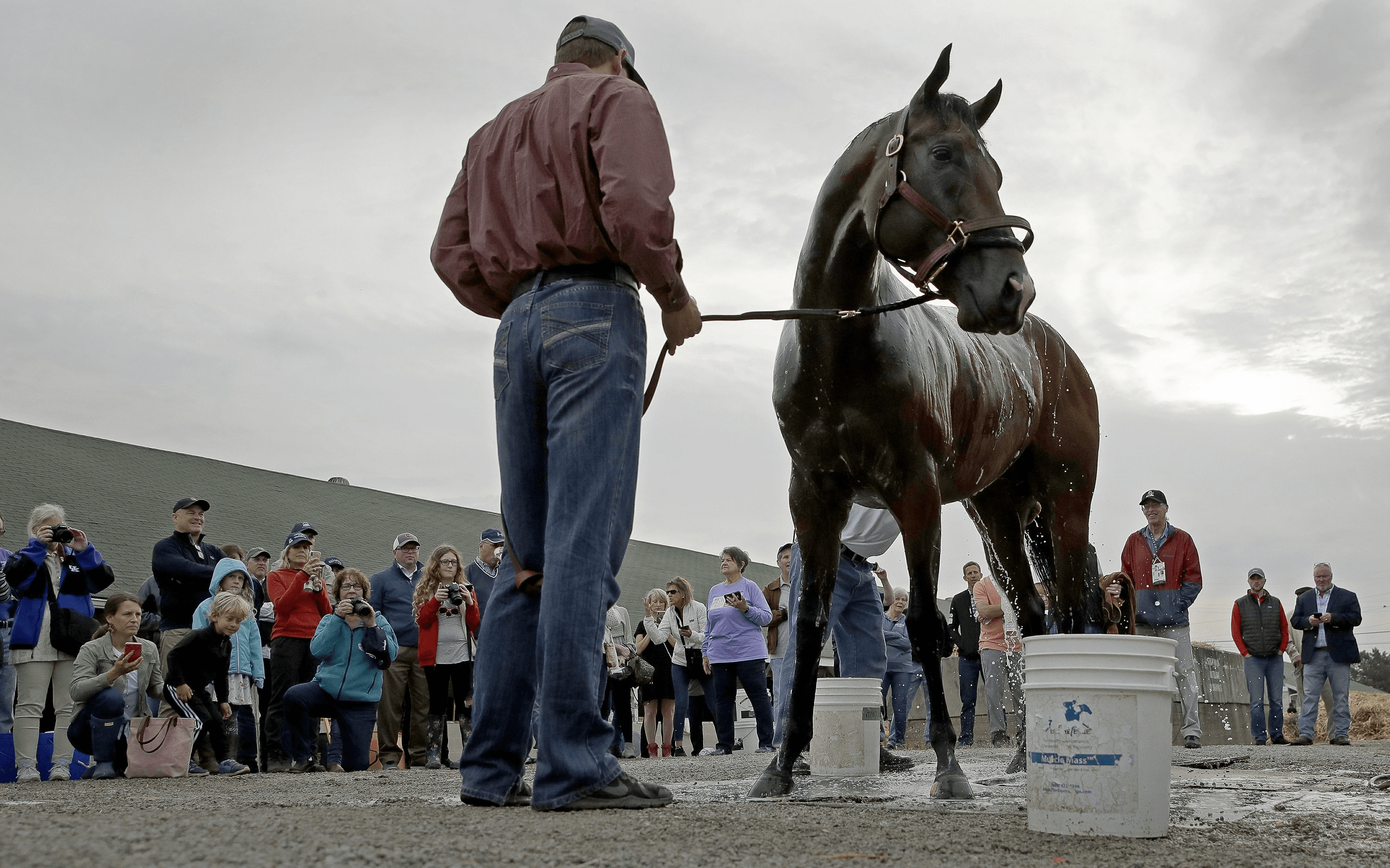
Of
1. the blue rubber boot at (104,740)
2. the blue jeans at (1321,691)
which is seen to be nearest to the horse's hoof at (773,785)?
the blue rubber boot at (104,740)

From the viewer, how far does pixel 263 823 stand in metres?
2.62

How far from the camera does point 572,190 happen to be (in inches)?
139

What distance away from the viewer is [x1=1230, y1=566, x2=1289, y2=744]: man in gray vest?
13.5 metres

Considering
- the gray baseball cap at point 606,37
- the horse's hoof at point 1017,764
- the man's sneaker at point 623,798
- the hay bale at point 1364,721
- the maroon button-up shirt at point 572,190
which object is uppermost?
the gray baseball cap at point 606,37

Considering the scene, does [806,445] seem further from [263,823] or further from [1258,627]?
[1258,627]

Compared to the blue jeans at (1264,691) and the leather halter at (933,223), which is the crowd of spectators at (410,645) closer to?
the blue jeans at (1264,691)

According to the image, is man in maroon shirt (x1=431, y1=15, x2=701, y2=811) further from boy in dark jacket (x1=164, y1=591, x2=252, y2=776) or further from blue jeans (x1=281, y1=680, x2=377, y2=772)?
blue jeans (x1=281, y1=680, x2=377, y2=772)

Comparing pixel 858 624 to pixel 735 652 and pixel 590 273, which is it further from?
pixel 590 273

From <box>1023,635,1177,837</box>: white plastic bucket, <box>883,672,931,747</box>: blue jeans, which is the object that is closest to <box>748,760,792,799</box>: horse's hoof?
<box>1023,635,1177,837</box>: white plastic bucket

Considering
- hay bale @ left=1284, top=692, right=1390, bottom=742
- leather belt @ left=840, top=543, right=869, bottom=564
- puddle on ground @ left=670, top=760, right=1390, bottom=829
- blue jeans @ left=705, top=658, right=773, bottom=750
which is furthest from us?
hay bale @ left=1284, top=692, right=1390, bottom=742

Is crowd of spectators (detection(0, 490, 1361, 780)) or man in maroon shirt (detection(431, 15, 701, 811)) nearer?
man in maroon shirt (detection(431, 15, 701, 811))

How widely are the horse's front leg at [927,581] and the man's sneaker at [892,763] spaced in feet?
5.79

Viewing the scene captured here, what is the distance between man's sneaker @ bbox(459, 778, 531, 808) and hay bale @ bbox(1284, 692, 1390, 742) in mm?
14465

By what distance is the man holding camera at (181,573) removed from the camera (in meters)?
9.58
